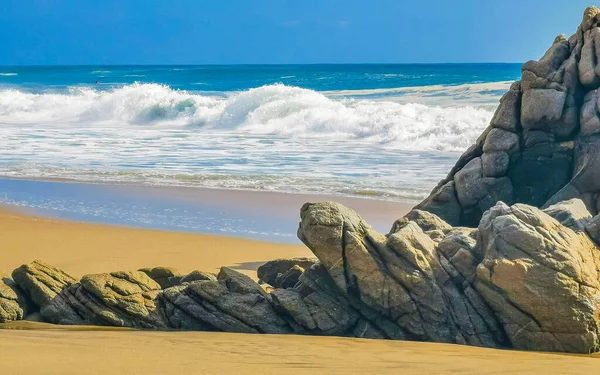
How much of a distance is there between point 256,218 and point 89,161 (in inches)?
388

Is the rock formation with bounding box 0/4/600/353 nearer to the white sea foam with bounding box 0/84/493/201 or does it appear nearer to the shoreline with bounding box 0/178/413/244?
the shoreline with bounding box 0/178/413/244

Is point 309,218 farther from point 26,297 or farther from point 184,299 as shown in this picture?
point 26,297

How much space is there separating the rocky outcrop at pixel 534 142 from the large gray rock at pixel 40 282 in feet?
16.1

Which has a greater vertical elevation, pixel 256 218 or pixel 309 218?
pixel 309 218

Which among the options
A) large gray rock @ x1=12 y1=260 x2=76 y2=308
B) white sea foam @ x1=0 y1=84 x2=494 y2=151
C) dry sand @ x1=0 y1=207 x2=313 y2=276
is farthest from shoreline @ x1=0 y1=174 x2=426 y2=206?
white sea foam @ x1=0 y1=84 x2=494 y2=151

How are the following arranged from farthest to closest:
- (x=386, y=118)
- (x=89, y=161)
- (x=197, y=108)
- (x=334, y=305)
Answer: (x=197, y=108) → (x=386, y=118) → (x=89, y=161) → (x=334, y=305)

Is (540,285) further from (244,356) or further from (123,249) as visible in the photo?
(123,249)

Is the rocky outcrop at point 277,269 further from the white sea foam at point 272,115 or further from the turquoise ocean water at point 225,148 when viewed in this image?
the white sea foam at point 272,115

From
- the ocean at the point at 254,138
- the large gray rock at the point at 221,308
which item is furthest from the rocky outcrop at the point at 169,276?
the ocean at the point at 254,138

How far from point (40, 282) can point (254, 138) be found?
23450mm

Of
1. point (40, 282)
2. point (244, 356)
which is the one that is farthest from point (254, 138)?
point (244, 356)

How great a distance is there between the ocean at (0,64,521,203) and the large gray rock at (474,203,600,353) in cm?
876

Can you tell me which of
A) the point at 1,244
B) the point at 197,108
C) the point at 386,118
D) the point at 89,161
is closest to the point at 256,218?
the point at 1,244

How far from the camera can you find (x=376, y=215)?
50.6 feet
